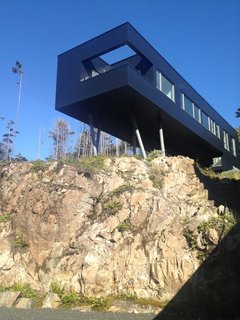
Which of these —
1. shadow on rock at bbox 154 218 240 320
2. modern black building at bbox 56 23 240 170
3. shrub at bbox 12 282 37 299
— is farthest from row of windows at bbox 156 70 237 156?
shrub at bbox 12 282 37 299

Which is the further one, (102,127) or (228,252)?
(102,127)

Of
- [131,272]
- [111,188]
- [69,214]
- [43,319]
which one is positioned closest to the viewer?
[43,319]

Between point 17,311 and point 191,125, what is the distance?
58.7ft

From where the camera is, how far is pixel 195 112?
2761 cm

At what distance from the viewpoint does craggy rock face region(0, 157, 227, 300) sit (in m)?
14.2

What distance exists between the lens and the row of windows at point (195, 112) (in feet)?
76.5

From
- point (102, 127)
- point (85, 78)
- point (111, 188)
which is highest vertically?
point (85, 78)

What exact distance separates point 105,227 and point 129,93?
27.0 ft

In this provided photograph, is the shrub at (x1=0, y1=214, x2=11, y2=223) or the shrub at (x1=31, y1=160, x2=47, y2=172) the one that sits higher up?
the shrub at (x1=31, y1=160, x2=47, y2=172)

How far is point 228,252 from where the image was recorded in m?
13.3

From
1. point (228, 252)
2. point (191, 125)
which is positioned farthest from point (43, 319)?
A: point (191, 125)

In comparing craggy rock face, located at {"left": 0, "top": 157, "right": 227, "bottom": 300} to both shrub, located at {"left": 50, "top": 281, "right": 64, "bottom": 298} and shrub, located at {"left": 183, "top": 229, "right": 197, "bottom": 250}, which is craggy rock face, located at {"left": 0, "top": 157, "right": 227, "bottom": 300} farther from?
shrub, located at {"left": 50, "top": 281, "right": 64, "bottom": 298}

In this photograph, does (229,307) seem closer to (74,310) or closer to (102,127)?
(74,310)

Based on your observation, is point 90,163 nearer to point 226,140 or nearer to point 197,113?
point 197,113
